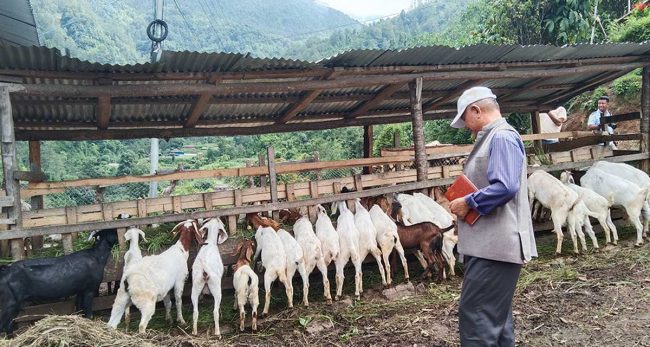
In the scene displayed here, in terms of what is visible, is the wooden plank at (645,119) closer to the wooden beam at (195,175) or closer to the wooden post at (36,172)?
the wooden beam at (195,175)

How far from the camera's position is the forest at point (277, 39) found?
1585cm

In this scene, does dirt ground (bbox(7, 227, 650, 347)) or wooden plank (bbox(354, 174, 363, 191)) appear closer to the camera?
dirt ground (bbox(7, 227, 650, 347))

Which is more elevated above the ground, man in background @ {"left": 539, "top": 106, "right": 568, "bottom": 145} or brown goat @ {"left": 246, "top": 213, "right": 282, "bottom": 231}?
man in background @ {"left": 539, "top": 106, "right": 568, "bottom": 145}

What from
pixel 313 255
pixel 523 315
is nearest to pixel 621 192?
pixel 523 315

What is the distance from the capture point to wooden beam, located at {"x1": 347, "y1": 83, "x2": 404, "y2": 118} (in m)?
7.58

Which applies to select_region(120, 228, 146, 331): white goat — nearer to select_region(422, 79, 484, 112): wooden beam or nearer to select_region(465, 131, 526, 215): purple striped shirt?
select_region(465, 131, 526, 215): purple striped shirt

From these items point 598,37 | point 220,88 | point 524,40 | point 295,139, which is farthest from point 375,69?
point 295,139

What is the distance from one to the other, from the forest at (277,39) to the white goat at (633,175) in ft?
22.0

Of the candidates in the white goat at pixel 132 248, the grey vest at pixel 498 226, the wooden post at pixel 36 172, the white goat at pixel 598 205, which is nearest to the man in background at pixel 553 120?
the white goat at pixel 598 205

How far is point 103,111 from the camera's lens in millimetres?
6395

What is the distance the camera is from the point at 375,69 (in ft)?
21.8

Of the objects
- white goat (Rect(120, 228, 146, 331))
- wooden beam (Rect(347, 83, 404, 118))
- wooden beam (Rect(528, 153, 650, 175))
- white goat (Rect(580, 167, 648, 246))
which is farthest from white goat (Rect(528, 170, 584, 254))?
white goat (Rect(120, 228, 146, 331))

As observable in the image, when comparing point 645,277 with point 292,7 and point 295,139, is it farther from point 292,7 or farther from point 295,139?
point 292,7

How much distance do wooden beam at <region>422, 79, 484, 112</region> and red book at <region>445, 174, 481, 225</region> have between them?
16.8ft
